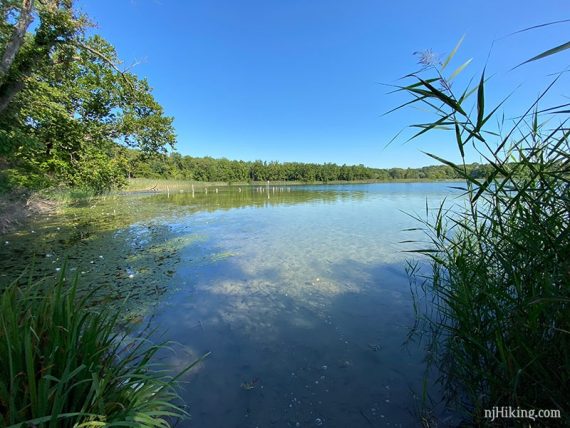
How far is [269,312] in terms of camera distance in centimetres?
486

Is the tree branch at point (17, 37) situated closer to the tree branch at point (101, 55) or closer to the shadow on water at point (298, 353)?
the tree branch at point (101, 55)

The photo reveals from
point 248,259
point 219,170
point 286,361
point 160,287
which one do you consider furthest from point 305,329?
point 219,170

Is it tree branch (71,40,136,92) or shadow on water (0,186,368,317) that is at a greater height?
tree branch (71,40,136,92)

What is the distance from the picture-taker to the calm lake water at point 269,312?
2736 mm

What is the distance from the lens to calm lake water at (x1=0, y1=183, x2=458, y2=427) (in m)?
2.74

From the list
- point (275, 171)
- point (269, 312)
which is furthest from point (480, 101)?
point (275, 171)

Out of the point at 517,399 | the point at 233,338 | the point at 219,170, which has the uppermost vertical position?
the point at 219,170

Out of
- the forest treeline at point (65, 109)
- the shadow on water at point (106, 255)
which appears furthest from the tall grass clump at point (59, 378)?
the forest treeline at point (65, 109)

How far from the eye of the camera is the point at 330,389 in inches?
115

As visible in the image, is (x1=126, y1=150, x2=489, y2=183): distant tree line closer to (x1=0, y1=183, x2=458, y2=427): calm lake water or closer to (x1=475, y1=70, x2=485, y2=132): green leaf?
(x1=0, y1=183, x2=458, y2=427): calm lake water

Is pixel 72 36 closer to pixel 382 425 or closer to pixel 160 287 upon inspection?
pixel 160 287

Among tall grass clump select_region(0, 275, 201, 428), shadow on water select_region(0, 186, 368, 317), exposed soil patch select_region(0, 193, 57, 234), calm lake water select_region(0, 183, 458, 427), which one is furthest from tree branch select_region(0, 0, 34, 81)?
tall grass clump select_region(0, 275, 201, 428)

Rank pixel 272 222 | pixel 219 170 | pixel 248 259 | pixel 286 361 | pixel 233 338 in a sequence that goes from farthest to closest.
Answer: pixel 219 170 < pixel 272 222 < pixel 248 259 < pixel 233 338 < pixel 286 361

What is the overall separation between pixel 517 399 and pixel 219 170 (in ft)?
328
